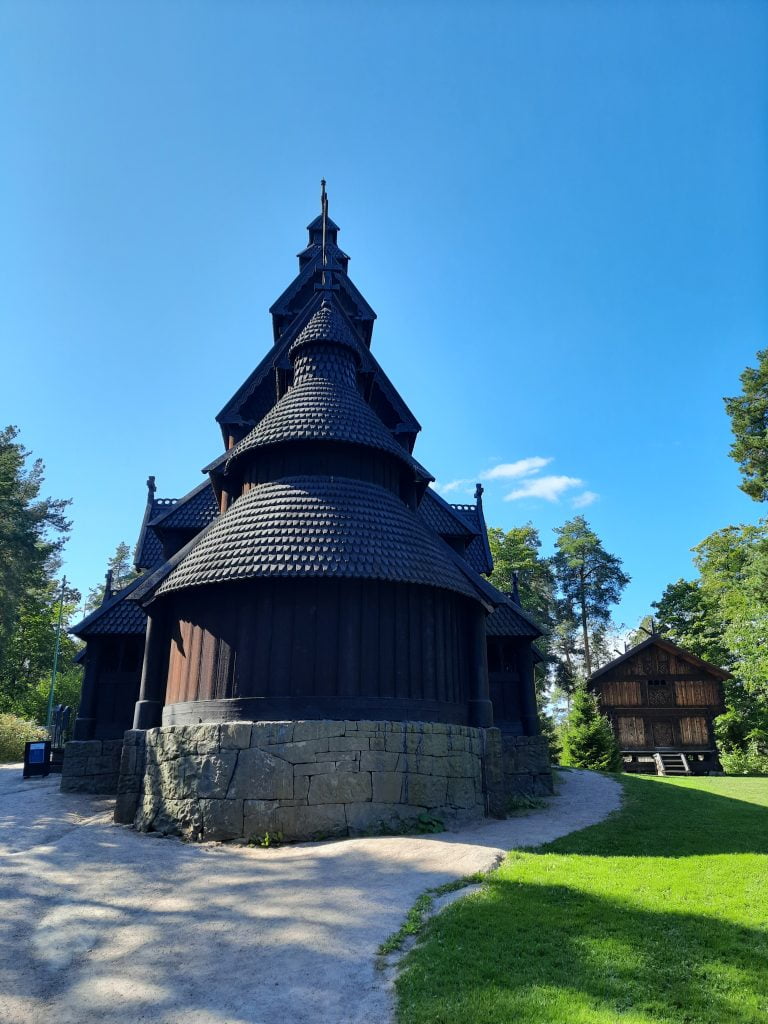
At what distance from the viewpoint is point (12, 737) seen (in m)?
29.6

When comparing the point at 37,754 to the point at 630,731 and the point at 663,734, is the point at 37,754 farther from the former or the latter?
the point at 663,734

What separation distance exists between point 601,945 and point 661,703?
28.3 metres

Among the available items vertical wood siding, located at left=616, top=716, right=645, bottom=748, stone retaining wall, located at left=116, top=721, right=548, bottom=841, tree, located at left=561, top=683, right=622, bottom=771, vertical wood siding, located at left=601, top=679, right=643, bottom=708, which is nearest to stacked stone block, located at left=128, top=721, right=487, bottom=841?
stone retaining wall, located at left=116, top=721, right=548, bottom=841

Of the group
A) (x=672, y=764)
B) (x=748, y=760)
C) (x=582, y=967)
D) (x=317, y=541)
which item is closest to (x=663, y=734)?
(x=672, y=764)

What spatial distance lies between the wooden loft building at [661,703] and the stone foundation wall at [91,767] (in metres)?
23.2

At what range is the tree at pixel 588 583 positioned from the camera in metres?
52.2

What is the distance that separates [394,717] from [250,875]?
3.68m

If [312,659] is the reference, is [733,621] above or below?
above

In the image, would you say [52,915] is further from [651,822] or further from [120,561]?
[120,561]

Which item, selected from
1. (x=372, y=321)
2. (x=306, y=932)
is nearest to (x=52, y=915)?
(x=306, y=932)

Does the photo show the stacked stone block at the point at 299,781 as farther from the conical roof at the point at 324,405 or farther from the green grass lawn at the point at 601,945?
the conical roof at the point at 324,405

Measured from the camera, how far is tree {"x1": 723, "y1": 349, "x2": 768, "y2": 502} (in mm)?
29828

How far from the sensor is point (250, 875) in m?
8.02

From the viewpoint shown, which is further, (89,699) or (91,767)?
(89,699)
